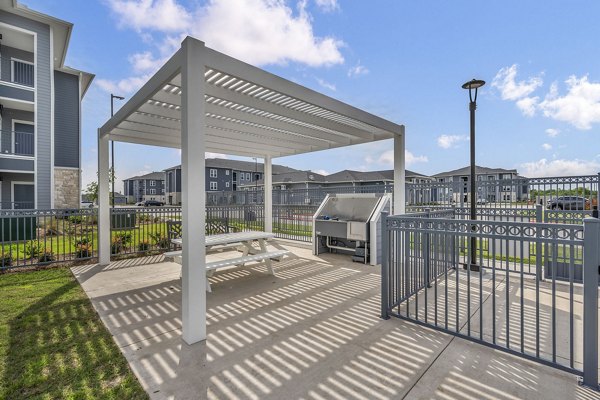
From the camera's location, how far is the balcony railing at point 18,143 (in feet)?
42.0

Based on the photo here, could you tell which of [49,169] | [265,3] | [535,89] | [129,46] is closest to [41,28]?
[49,169]

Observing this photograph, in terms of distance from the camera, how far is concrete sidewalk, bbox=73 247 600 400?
2408 mm

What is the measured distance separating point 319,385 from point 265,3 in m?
6.99

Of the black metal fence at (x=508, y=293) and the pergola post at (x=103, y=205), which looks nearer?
the black metal fence at (x=508, y=293)

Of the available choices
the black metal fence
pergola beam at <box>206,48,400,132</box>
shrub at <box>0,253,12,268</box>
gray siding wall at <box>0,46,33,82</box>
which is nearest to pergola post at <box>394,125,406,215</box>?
pergola beam at <box>206,48,400,132</box>

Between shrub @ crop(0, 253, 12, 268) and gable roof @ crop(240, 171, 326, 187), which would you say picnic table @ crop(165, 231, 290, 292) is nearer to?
shrub @ crop(0, 253, 12, 268)

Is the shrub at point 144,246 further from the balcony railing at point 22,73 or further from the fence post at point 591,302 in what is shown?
the balcony railing at point 22,73

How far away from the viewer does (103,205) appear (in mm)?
6977

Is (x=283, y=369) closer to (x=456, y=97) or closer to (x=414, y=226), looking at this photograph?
(x=414, y=226)

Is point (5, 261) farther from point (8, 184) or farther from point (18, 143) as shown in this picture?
point (8, 184)

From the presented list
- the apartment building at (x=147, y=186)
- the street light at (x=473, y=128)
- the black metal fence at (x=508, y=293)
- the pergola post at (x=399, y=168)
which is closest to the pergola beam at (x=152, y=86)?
the black metal fence at (x=508, y=293)

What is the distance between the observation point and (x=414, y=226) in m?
3.81

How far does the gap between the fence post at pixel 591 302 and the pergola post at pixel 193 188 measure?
373 cm

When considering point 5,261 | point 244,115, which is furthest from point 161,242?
point 244,115
